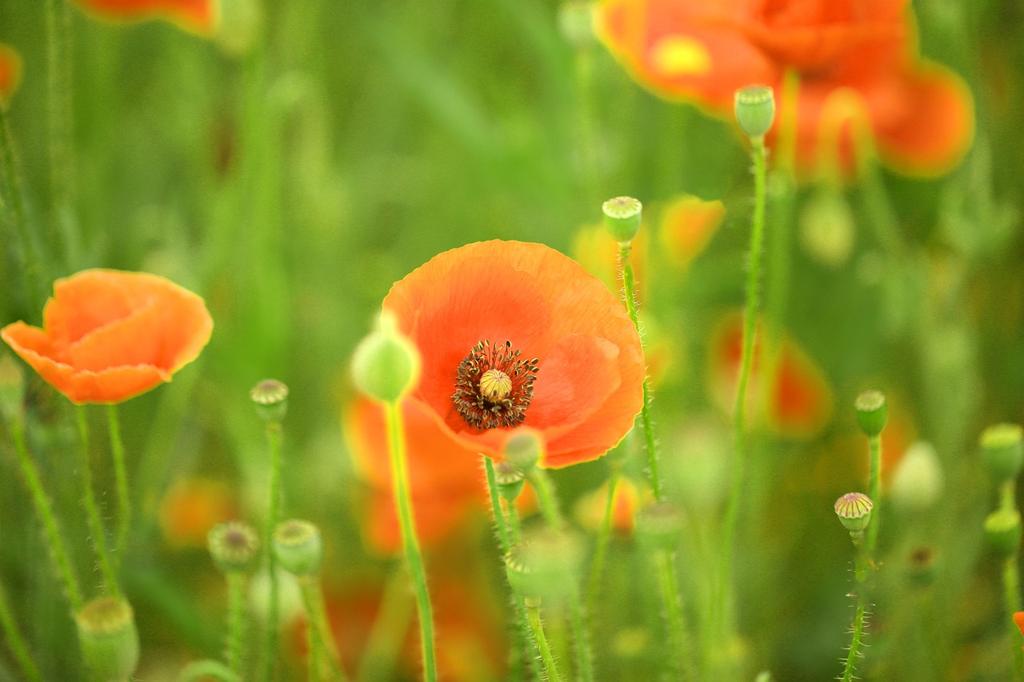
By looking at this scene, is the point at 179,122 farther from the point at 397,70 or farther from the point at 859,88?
the point at 859,88

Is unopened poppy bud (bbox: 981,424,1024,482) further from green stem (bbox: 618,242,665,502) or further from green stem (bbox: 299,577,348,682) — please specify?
green stem (bbox: 299,577,348,682)

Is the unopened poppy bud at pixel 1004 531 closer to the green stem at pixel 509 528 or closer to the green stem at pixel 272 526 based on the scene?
the green stem at pixel 509 528

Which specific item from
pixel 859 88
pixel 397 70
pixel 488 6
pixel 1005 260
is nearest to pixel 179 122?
pixel 397 70

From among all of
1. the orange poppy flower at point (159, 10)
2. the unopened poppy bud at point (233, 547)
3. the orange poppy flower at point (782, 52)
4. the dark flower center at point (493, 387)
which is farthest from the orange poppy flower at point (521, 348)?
the orange poppy flower at point (159, 10)

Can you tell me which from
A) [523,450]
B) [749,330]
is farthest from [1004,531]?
[523,450]

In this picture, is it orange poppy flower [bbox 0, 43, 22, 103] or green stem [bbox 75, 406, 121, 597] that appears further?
orange poppy flower [bbox 0, 43, 22, 103]

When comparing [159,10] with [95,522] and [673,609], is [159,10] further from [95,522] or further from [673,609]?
[673,609]

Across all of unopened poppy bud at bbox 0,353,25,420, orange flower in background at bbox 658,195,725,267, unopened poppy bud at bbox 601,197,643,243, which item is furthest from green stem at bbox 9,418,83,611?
orange flower in background at bbox 658,195,725,267
